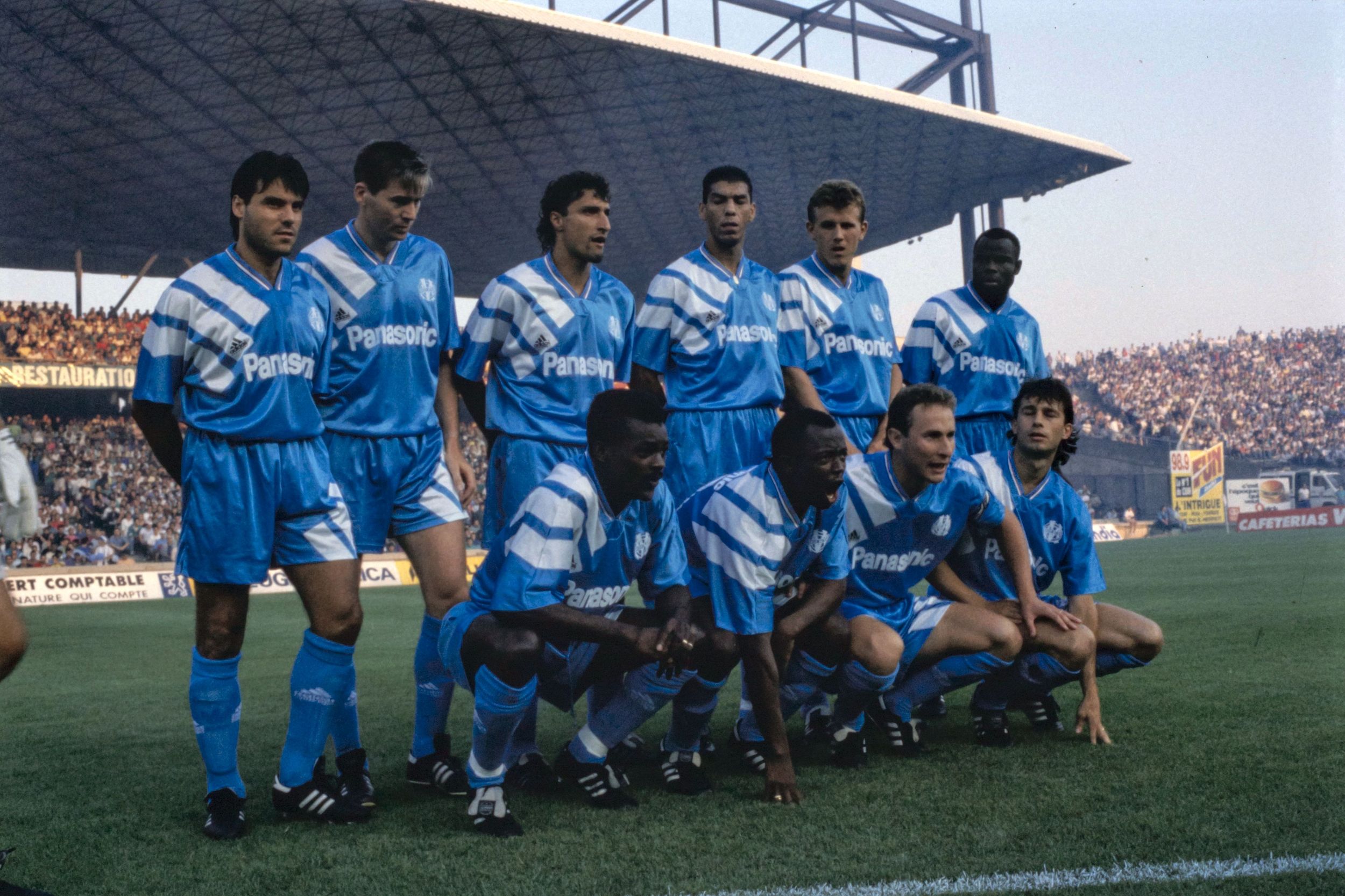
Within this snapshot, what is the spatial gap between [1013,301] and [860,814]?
3038mm

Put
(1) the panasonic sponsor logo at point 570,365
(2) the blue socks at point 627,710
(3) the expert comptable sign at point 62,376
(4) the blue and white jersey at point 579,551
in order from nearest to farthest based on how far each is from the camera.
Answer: (4) the blue and white jersey at point 579,551 < (2) the blue socks at point 627,710 < (1) the panasonic sponsor logo at point 570,365 < (3) the expert comptable sign at point 62,376

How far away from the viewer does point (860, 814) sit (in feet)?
11.9

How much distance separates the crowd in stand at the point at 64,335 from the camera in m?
29.2

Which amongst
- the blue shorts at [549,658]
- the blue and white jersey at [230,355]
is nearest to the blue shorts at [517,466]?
the blue shorts at [549,658]

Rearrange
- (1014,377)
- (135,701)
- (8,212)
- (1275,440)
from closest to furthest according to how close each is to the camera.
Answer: (1014,377), (135,701), (8,212), (1275,440)

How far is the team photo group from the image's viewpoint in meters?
3.75

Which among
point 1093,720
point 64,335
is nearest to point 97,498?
point 64,335

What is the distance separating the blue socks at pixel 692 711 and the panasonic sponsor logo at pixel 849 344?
178 cm

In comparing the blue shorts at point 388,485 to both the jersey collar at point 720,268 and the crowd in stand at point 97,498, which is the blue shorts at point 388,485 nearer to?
the jersey collar at point 720,268

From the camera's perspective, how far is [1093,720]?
463 centimetres

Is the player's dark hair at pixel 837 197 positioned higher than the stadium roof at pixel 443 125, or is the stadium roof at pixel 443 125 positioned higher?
the stadium roof at pixel 443 125

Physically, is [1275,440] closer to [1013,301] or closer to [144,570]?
[144,570]

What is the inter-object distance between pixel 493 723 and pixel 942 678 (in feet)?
6.71

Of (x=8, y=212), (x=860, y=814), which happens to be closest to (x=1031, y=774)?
(x=860, y=814)
